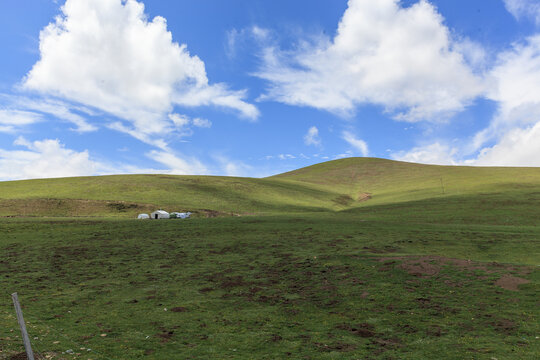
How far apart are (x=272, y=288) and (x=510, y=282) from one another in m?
14.8

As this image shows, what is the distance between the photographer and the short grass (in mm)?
13734

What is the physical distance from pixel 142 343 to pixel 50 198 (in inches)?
2911

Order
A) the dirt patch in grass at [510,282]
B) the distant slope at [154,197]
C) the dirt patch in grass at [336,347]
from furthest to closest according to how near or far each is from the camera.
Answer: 1. the distant slope at [154,197]
2. the dirt patch in grass at [510,282]
3. the dirt patch in grass at [336,347]

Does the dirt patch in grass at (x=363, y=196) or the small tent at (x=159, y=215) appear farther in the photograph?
the dirt patch in grass at (x=363, y=196)

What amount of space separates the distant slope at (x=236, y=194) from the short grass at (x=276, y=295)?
33.8m

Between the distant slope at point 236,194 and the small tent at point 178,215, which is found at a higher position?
the distant slope at point 236,194

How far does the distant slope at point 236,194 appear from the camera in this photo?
71125mm

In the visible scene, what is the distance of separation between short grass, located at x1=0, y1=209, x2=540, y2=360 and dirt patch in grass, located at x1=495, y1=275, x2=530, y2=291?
0.21 m

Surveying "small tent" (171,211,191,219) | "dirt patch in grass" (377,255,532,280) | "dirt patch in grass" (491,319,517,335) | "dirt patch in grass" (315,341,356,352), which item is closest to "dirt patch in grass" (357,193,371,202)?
"small tent" (171,211,191,219)

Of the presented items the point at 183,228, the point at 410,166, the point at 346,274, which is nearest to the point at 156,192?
the point at 183,228

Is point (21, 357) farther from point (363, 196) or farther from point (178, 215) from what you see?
point (363, 196)

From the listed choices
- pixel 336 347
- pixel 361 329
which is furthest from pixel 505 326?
pixel 336 347

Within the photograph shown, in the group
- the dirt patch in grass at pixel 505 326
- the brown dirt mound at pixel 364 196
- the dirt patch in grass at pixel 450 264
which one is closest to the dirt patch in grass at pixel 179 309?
the dirt patch in grass at pixel 450 264

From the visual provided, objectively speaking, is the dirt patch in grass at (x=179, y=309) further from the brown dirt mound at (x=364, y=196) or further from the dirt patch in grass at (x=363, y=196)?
the brown dirt mound at (x=364, y=196)
